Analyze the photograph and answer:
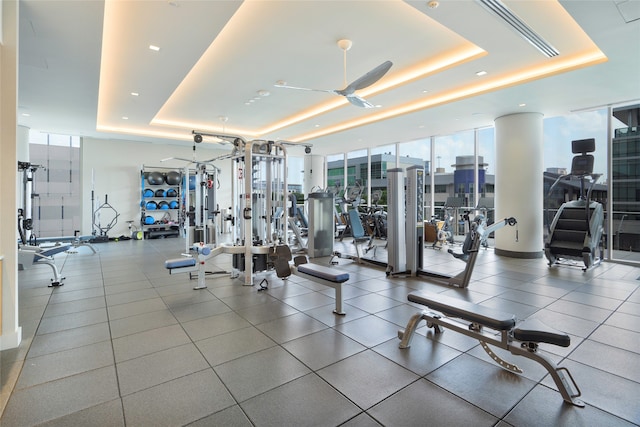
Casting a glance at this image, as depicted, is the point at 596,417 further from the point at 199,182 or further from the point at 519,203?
the point at 199,182

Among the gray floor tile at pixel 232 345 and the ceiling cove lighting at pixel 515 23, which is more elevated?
the ceiling cove lighting at pixel 515 23

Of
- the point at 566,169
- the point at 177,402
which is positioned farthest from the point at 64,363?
the point at 566,169

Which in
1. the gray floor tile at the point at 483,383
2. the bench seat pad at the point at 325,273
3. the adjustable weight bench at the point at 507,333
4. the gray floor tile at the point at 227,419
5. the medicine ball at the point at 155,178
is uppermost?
the medicine ball at the point at 155,178

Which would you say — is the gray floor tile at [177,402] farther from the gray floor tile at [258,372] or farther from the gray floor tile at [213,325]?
the gray floor tile at [213,325]

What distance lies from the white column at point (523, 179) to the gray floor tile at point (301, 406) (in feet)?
21.1

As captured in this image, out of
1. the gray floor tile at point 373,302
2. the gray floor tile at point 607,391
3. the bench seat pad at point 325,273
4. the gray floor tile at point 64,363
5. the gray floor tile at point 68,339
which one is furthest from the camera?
the gray floor tile at point 373,302

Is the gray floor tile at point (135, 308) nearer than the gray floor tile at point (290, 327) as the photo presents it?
No

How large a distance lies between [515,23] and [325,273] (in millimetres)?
3353

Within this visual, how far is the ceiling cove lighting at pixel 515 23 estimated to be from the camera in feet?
9.67

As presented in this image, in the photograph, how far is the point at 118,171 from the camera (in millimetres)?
10000

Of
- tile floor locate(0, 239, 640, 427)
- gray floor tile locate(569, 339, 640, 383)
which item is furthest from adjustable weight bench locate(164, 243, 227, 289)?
gray floor tile locate(569, 339, 640, 383)

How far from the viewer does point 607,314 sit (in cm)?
342

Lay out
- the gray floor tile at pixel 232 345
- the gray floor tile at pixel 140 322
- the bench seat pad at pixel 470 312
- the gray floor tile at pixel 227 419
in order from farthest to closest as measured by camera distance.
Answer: the gray floor tile at pixel 140 322
the gray floor tile at pixel 232 345
the bench seat pad at pixel 470 312
the gray floor tile at pixel 227 419

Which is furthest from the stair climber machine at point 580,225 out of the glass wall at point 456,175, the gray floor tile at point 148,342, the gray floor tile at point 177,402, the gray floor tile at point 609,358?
the gray floor tile at point 148,342
